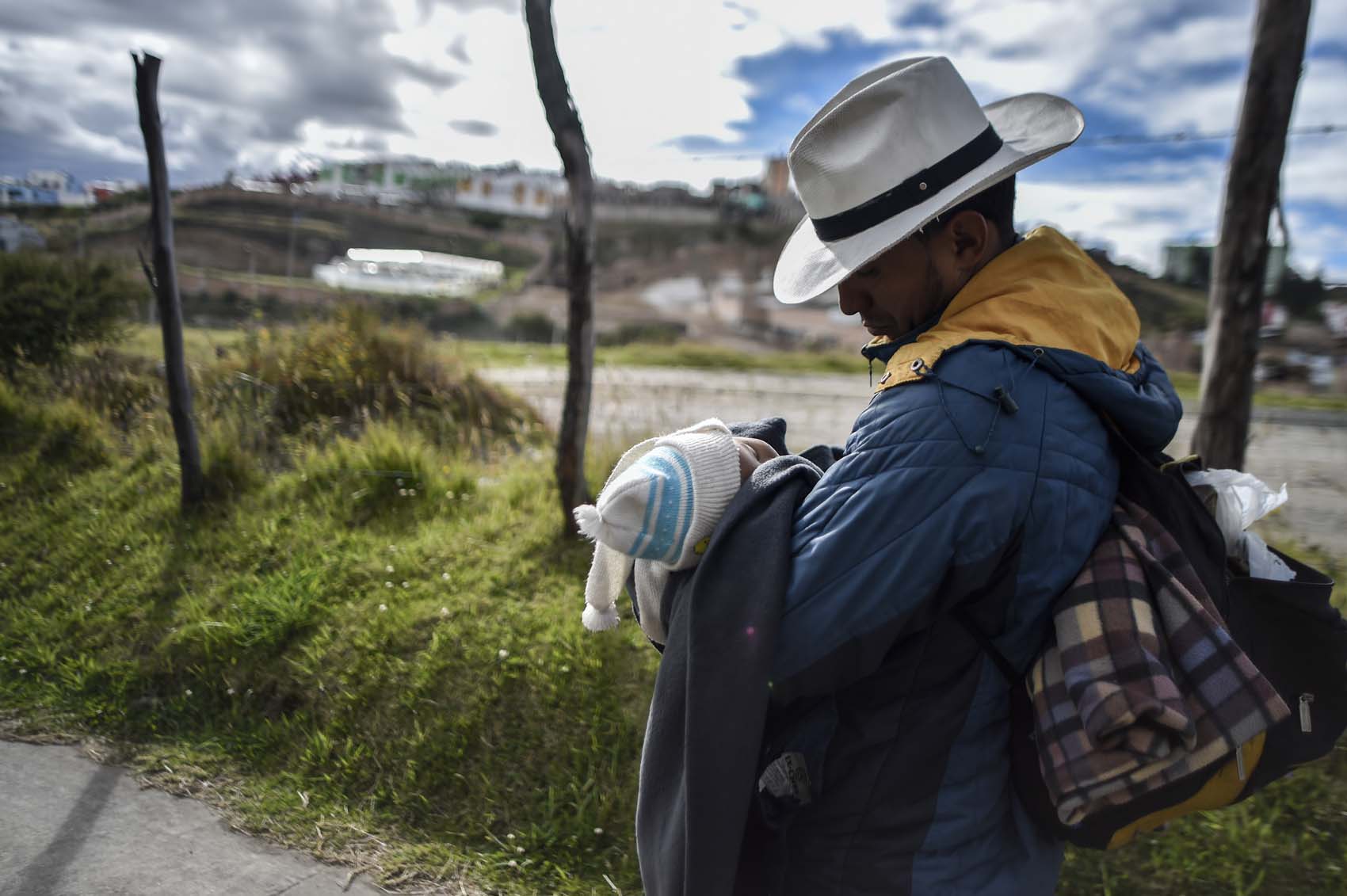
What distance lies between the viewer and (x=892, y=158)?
148 cm

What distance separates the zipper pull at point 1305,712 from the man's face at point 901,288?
34.5 inches

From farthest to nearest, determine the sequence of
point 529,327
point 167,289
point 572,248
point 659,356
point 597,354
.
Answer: point 529,327 < point 659,356 < point 597,354 < point 167,289 < point 572,248

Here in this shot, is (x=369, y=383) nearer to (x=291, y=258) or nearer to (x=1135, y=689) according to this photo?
(x=291, y=258)

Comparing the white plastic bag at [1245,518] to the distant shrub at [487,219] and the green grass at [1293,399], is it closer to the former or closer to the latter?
the green grass at [1293,399]

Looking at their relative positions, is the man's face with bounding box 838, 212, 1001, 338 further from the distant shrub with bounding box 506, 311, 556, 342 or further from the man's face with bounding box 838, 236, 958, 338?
the distant shrub with bounding box 506, 311, 556, 342

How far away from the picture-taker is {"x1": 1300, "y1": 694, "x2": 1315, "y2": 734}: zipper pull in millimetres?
1442

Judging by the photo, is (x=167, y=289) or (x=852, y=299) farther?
(x=167, y=289)

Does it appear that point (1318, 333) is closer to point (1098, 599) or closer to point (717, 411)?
point (717, 411)

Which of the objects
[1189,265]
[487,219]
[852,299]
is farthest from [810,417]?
[487,219]

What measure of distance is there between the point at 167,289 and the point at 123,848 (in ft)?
12.1

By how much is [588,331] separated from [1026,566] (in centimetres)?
397

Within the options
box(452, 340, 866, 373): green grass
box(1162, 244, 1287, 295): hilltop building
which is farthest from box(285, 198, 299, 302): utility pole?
box(1162, 244, 1287, 295): hilltop building

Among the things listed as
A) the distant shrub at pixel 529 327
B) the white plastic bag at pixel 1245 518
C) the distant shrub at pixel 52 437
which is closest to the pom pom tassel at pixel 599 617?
the white plastic bag at pixel 1245 518

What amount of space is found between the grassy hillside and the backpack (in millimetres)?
1810
